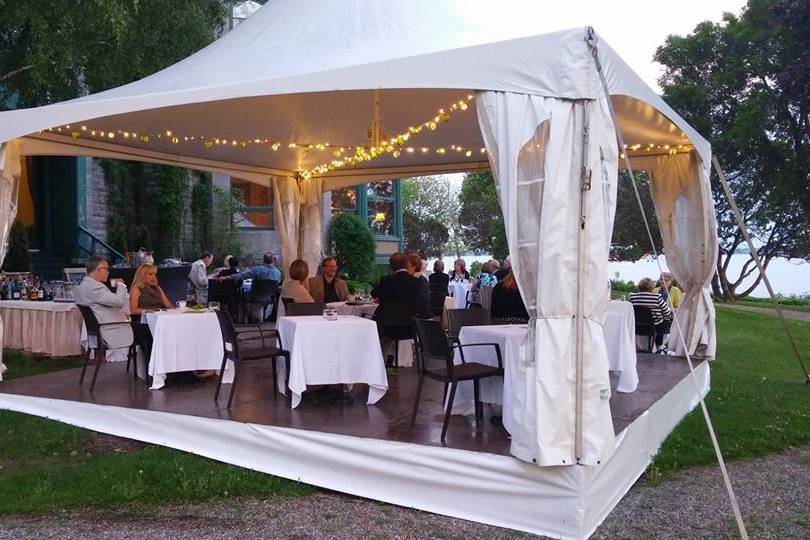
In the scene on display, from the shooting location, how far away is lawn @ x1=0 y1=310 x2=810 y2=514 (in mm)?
4328

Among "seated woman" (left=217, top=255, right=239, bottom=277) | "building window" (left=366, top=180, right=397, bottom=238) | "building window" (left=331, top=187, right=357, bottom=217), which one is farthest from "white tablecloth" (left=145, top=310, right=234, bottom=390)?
"building window" (left=366, top=180, right=397, bottom=238)

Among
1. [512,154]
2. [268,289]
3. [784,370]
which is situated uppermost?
[512,154]

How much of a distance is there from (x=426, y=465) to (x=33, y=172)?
42.7ft

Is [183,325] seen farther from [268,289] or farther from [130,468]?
[268,289]

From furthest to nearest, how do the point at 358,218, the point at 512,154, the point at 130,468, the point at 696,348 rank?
the point at 358,218, the point at 696,348, the point at 130,468, the point at 512,154

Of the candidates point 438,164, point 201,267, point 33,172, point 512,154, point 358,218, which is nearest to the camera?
point 512,154

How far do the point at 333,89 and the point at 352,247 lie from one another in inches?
566

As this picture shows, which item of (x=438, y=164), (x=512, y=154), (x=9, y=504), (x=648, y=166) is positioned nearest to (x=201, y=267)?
(x=438, y=164)

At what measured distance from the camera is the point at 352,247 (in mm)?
19000

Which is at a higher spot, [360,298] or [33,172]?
[33,172]

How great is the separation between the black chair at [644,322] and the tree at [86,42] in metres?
6.05

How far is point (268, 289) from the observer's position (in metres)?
11.5

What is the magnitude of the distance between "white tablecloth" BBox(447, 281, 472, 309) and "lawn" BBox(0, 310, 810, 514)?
4.89m

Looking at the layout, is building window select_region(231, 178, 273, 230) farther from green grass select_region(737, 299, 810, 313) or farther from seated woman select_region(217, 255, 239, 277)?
green grass select_region(737, 299, 810, 313)
